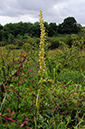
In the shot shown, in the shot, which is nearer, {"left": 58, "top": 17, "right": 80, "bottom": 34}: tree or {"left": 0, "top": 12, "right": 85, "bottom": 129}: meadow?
{"left": 0, "top": 12, "right": 85, "bottom": 129}: meadow

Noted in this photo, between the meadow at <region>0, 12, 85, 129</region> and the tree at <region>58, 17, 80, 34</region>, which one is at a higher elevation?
the tree at <region>58, 17, 80, 34</region>

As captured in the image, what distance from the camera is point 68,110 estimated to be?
2117 millimetres

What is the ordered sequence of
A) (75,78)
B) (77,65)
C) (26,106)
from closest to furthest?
(26,106)
(75,78)
(77,65)

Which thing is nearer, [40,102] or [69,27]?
[40,102]

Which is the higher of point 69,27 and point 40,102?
point 69,27

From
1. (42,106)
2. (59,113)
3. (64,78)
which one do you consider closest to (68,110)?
(59,113)

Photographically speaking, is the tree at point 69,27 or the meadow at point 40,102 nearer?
the meadow at point 40,102

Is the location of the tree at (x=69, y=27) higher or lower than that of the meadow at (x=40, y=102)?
higher

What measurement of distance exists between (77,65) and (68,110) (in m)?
2.24

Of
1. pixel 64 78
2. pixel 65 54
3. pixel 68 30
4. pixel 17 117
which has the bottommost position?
pixel 17 117

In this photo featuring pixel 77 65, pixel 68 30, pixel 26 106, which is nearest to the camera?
pixel 26 106

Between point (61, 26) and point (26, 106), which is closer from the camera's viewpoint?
point (26, 106)

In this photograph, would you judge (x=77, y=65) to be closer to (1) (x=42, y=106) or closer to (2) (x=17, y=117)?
(1) (x=42, y=106)

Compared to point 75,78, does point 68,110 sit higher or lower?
lower
